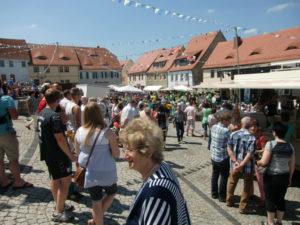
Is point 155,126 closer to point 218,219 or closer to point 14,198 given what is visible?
point 218,219

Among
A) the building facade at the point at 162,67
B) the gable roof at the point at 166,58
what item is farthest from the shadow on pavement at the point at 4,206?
the gable roof at the point at 166,58

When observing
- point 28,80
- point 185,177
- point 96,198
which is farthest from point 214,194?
point 28,80

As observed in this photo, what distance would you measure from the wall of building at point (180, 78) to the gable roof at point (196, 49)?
833 millimetres

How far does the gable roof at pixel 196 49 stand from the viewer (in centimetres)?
5578

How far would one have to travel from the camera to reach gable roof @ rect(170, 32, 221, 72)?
55781 mm

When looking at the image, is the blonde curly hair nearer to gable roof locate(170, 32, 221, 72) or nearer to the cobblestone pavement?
the cobblestone pavement

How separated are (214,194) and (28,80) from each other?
187 ft

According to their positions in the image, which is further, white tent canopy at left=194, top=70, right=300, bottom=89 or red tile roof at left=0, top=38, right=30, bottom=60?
red tile roof at left=0, top=38, right=30, bottom=60

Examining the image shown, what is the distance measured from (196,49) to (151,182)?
58.1 meters

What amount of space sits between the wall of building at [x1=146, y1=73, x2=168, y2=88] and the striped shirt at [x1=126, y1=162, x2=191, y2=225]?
61493 millimetres

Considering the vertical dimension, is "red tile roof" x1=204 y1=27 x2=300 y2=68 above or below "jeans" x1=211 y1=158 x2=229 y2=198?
above

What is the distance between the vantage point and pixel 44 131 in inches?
197

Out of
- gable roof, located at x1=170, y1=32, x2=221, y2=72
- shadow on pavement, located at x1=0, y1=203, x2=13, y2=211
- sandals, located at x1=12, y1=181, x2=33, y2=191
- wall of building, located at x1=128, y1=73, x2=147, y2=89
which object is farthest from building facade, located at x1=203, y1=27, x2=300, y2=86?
shadow on pavement, located at x1=0, y1=203, x2=13, y2=211

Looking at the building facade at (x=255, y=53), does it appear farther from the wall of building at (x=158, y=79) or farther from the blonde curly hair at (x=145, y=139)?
the blonde curly hair at (x=145, y=139)
